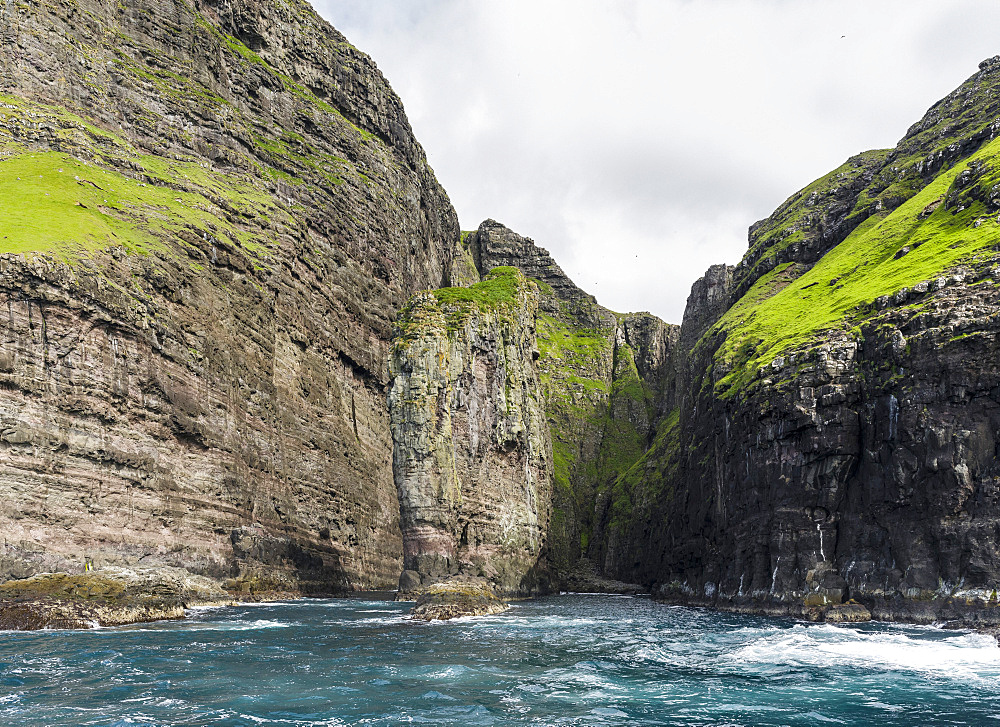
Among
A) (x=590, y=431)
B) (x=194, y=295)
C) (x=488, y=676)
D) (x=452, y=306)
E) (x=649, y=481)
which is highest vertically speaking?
(x=590, y=431)

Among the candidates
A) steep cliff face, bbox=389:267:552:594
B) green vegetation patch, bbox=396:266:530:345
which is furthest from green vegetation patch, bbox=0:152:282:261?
steep cliff face, bbox=389:267:552:594

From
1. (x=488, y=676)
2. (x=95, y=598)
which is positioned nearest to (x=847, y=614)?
(x=488, y=676)

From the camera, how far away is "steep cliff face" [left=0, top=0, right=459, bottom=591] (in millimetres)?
49812

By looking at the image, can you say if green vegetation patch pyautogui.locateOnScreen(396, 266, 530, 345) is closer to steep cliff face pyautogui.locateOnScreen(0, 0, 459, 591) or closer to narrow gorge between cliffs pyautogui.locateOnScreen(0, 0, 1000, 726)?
narrow gorge between cliffs pyautogui.locateOnScreen(0, 0, 1000, 726)

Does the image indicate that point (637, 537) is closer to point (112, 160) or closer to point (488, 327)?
point (488, 327)

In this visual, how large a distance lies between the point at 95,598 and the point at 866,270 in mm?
83661

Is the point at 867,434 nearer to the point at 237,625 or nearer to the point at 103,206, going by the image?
the point at 237,625

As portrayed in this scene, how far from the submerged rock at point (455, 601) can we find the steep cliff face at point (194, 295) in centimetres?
1948

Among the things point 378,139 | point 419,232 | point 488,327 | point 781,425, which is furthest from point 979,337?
point 378,139

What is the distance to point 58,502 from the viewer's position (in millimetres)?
47375

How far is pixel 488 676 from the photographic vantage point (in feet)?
96.9

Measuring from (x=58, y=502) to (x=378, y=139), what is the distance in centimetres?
9510

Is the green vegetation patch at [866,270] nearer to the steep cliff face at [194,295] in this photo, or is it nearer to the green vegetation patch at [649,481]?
the green vegetation patch at [649,481]

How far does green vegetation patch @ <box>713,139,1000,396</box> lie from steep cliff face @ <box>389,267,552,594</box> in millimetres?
25713
